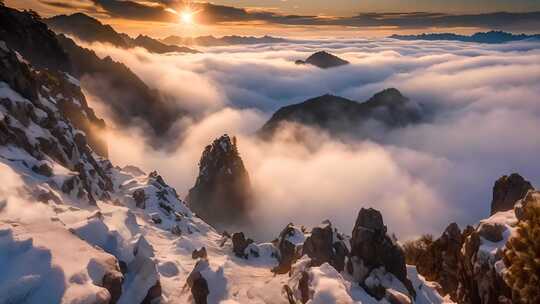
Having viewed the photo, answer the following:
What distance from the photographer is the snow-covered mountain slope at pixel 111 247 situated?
42.6 meters

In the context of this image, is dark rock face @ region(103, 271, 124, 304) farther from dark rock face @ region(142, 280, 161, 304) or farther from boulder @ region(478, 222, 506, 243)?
boulder @ region(478, 222, 506, 243)

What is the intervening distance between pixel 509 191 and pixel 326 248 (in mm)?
56979

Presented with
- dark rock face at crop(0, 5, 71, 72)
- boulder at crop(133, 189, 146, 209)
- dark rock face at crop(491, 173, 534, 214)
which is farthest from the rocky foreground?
dark rock face at crop(0, 5, 71, 72)

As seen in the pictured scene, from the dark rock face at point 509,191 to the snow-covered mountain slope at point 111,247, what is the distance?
48.0 m

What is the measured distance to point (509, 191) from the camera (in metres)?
112

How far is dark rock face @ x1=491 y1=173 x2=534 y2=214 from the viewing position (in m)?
110

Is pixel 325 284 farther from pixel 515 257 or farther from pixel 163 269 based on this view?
pixel 163 269

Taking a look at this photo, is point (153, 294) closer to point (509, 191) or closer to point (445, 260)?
point (445, 260)

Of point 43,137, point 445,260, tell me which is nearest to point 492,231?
point 445,260

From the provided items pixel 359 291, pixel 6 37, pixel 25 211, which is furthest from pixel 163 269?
pixel 6 37

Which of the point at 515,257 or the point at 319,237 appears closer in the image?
the point at 515,257

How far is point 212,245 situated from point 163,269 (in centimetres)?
5362

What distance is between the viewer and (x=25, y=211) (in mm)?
53688

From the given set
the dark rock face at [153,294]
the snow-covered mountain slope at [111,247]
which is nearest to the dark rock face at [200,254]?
the snow-covered mountain slope at [111,247]
